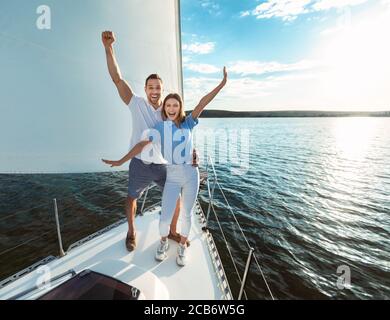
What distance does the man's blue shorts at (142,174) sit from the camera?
8.68ft

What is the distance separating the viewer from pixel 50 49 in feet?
11.2

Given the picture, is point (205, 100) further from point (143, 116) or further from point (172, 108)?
point (143, 116)

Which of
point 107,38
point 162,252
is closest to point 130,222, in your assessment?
point 162,252

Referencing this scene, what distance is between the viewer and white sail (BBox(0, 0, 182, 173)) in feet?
10.5

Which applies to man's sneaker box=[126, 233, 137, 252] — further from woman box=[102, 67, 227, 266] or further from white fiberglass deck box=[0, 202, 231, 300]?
woman box=[102, 67, 227, 266]

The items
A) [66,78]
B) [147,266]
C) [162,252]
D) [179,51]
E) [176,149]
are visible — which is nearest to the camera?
[176,149]

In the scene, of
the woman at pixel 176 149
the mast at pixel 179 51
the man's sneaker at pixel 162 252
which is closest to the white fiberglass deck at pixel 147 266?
the man's sneaker at pixel 162 252

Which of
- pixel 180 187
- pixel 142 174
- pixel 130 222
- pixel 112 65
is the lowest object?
pixel 130 222

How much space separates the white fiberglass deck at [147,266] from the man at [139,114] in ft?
0.94

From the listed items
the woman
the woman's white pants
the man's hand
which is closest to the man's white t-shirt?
the woman

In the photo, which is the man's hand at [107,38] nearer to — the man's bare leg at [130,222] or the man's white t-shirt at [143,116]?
the man's white t-shirt at [143,116]

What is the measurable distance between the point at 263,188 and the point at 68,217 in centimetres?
829

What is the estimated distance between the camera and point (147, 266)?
2551 millimetres

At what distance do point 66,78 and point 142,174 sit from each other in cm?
237
